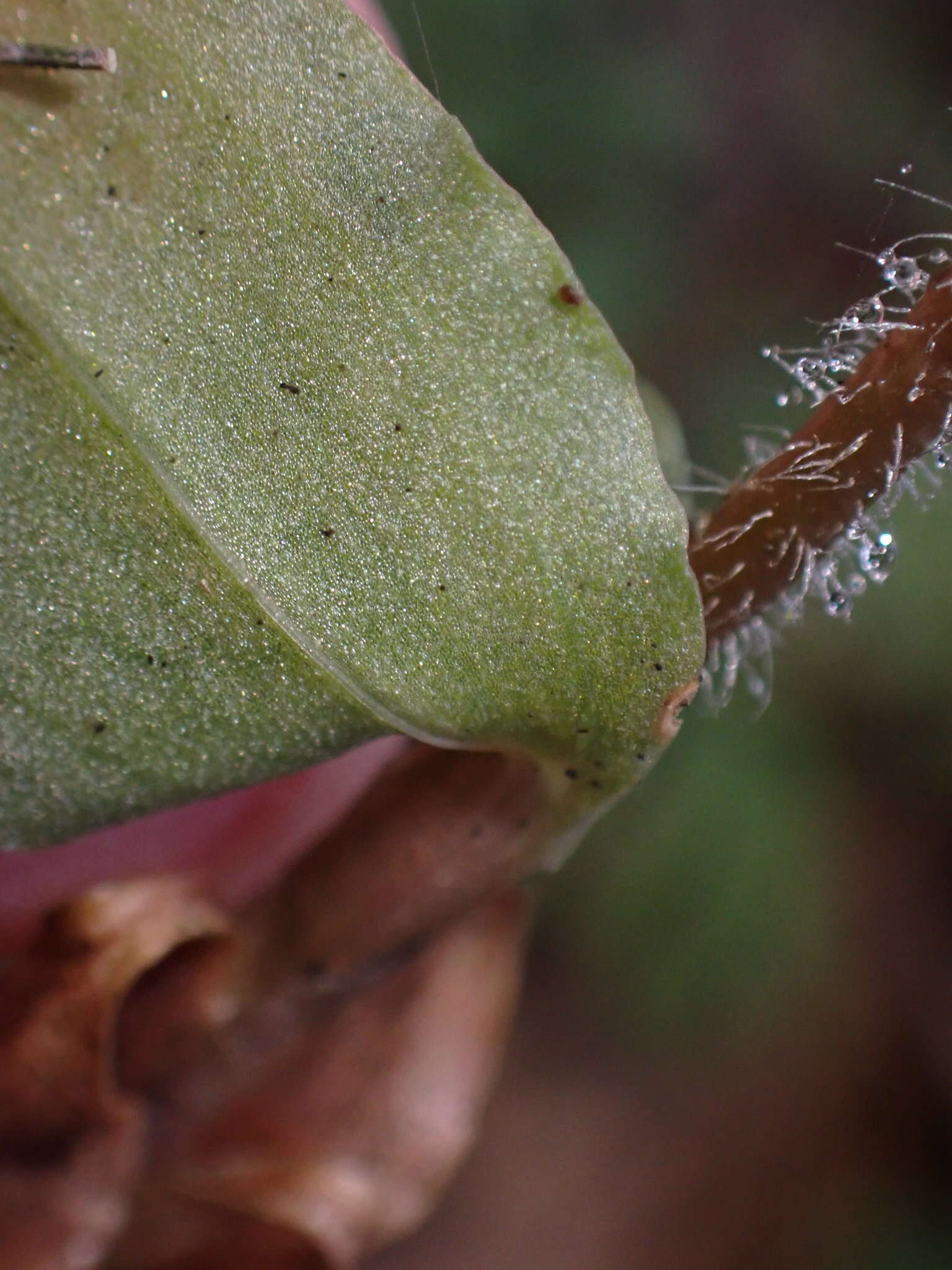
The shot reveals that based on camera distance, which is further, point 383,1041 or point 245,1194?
point 383,1041

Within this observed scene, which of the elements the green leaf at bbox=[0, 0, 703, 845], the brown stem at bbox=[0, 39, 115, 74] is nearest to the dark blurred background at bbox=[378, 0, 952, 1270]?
the green leaf at bbox=[0, 0, 703, 845]

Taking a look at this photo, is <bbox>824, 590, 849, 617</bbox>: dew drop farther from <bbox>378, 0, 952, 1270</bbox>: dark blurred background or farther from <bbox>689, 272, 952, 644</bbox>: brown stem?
<bbox>378, 0, 952, 1270</bbox>: dark blurred background

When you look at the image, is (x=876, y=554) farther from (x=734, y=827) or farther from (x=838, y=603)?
(x=734, y=827)

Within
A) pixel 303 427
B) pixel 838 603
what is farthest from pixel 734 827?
pixel 303 427

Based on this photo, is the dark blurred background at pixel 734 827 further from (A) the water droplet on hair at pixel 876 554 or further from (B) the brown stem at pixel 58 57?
(B) the brown stem at pixel 58 57

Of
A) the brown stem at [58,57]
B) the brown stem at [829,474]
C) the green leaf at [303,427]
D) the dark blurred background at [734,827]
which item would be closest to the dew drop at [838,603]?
the brown stem at [829,474]

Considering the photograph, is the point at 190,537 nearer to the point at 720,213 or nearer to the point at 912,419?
the point at 912,419

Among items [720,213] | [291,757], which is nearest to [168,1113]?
[291,757]
